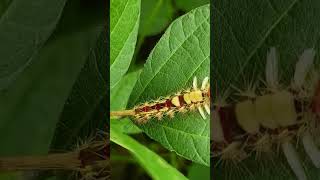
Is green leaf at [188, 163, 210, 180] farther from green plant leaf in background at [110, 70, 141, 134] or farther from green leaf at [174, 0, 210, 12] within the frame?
green leaf at [174, 0, 210, 12]

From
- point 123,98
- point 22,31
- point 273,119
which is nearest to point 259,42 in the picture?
point 273,119

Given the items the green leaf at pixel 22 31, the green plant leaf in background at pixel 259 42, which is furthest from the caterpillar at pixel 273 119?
the green leaf at pixel 22 31

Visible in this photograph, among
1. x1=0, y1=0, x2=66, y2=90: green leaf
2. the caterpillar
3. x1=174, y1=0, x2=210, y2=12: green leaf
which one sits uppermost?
x1=174, y1=0, x2=210, y2=12: green leaf

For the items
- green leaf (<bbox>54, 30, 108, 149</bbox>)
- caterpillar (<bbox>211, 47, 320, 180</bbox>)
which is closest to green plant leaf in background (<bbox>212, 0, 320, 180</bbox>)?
caterpillar (<bbox>211, 47, 320, 180</bbox>)

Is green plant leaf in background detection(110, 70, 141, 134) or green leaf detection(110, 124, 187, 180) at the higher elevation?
green plant leaf in background detection(110, 70, 141, 134)

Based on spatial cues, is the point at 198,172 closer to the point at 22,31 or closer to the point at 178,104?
the point at 178,104

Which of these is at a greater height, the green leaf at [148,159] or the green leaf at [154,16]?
the green leaf at [154,16]

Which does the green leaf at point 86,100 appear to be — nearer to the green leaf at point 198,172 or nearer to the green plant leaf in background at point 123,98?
the green plant leaf in background at point 123,98
